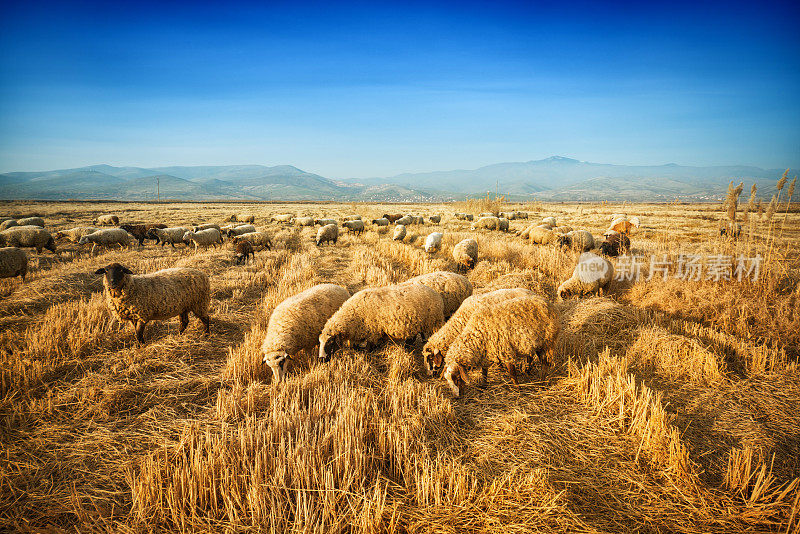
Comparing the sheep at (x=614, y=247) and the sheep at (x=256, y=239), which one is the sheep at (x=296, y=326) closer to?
the sheep at (x=614, y=247)

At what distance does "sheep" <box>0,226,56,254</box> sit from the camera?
1402 centimetres

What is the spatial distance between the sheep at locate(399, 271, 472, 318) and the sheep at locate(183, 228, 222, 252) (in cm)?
1557

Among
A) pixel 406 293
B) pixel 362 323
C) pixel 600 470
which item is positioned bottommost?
pixel 600 470

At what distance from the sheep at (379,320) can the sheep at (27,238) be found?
17.6m

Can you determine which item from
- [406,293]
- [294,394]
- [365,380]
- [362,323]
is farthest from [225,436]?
[406,293]

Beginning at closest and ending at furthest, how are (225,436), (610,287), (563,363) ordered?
(225,436), (563,363), (610,287)

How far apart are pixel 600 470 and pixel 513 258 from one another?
10317 millimetres

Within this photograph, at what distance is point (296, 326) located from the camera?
5656 millimetres

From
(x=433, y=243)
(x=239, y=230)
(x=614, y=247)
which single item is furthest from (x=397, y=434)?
(x=239, y=230)

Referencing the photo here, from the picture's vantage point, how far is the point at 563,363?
5.25 m

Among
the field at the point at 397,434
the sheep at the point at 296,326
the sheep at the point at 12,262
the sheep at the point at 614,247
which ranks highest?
the sheep at the point at 614,247

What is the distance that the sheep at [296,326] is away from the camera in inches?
204

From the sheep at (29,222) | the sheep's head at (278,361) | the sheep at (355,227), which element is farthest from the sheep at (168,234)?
the sheep's head at (278,361)

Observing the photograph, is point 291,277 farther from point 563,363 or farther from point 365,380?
point 563,363
